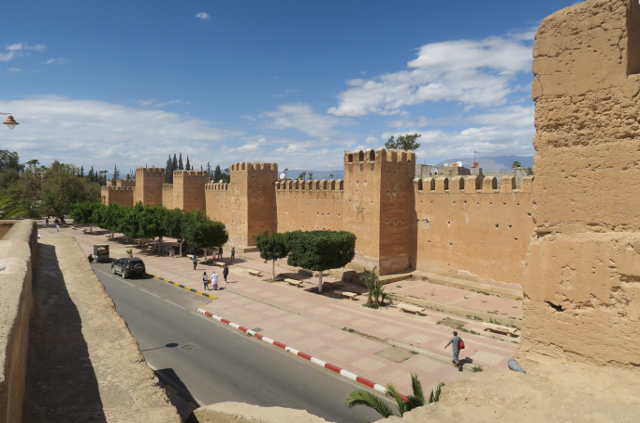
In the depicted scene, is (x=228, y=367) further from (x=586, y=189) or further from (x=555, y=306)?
(x=586, y=189)

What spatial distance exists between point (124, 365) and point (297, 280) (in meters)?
16.3

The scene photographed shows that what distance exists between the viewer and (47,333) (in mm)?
6055

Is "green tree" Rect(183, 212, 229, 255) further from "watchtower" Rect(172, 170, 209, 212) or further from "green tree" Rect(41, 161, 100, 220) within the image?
"green tree" Rect(41, 161, 100, 220)

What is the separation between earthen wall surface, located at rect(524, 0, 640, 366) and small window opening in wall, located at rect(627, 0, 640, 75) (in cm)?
2

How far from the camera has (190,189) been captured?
36.5 metres

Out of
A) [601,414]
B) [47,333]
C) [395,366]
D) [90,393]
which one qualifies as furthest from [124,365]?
[395,366]

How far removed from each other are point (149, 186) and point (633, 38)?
43.1 m

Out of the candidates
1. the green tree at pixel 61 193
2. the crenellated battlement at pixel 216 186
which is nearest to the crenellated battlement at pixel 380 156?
the crenellated battlement at pixel 216 186

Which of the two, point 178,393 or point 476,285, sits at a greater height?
point 476,285

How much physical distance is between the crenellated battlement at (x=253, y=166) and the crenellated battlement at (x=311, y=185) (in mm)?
1234

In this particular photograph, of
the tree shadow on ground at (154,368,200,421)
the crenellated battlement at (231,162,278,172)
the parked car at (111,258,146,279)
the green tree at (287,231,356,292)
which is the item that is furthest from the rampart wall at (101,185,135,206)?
the tree shadow on ground at (154,368,200,421)

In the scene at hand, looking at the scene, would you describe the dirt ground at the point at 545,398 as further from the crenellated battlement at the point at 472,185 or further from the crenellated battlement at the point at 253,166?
the crenellated battlement at the point at 253,166

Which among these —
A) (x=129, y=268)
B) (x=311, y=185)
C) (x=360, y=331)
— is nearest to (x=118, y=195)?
(x=129, y=268)

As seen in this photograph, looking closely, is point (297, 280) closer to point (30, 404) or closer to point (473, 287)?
point (473, 287)
